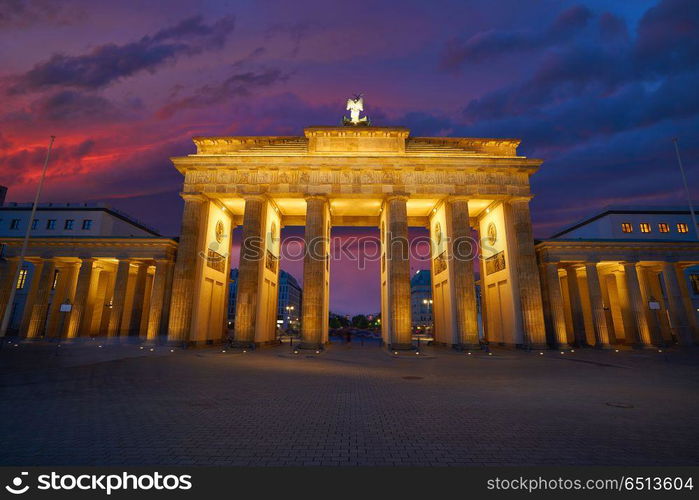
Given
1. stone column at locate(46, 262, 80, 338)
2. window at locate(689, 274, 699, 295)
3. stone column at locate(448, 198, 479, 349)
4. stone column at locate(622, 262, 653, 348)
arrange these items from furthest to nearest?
1. window at locate(689, 274, 699, 295)
2. stone column at locate(46, 262, 80, 338)
3. stone column at locate(622, 262, 653, 348)
4. stone column at locate(448, 198, 479, 349)

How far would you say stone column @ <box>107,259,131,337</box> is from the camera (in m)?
35.8

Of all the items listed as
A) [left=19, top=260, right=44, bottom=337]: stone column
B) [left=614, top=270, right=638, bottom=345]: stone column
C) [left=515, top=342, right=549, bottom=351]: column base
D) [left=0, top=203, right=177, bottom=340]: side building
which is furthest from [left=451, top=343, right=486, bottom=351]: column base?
[left=19, top=260, right=44, bottom=337]: stone column

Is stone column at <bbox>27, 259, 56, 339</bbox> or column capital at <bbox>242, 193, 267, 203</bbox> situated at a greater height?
column capital at <bbox>242, 193, 267, 203</bbox>

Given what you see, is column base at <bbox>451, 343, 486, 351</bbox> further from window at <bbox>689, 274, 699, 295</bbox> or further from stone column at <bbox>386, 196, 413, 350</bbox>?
window at <bbox>689, 274, 699, 295</bbox>

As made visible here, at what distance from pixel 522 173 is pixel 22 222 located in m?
73.4

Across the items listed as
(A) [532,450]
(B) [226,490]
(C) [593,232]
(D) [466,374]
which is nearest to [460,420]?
(A) [532,450]

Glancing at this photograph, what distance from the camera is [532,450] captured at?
5.62m

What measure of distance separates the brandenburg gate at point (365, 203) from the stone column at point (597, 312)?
7464 millimetres

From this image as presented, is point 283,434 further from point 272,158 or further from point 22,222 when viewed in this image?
point 22,222

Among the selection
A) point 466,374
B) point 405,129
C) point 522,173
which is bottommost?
point 466,374

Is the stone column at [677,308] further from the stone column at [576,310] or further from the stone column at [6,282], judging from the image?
the stone column at [6,282]

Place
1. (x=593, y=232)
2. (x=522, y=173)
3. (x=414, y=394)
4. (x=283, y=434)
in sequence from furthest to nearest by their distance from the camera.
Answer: (x=593, y=232)
(x=522, y=173)
(x=414, y=394)
(x=283, y=434)

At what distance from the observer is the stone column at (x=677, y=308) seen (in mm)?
33219

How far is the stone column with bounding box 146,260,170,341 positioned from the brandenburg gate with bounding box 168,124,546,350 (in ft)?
9.73
